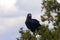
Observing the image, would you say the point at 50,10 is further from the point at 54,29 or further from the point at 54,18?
the point at 54,29

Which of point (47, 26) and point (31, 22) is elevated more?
point (31, 22)

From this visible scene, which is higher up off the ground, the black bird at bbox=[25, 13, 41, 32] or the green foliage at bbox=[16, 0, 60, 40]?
the black bird at bbox=[25, 13, 41, 32]

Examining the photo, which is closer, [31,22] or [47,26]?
[47,26]

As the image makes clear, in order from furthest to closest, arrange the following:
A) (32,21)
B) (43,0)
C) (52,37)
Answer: (32,21) → (43,0) → (52,37)

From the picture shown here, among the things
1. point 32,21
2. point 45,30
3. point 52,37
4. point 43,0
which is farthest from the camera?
point 32,21

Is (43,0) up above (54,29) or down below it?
above

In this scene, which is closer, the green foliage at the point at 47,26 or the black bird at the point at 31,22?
the green foliage at the point at 47,26

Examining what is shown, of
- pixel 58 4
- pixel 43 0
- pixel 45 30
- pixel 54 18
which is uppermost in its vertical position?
pixel 43 0

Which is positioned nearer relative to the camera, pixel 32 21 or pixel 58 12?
pixel 58 12

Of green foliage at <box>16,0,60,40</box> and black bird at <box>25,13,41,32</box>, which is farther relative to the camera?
black bird at <box>25,13,41,32</box>

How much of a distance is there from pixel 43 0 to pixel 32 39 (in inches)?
31.9

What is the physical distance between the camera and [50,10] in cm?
334

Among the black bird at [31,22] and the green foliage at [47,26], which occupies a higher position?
the black bird at [31,22]

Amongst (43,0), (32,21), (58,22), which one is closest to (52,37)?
(58,22)
